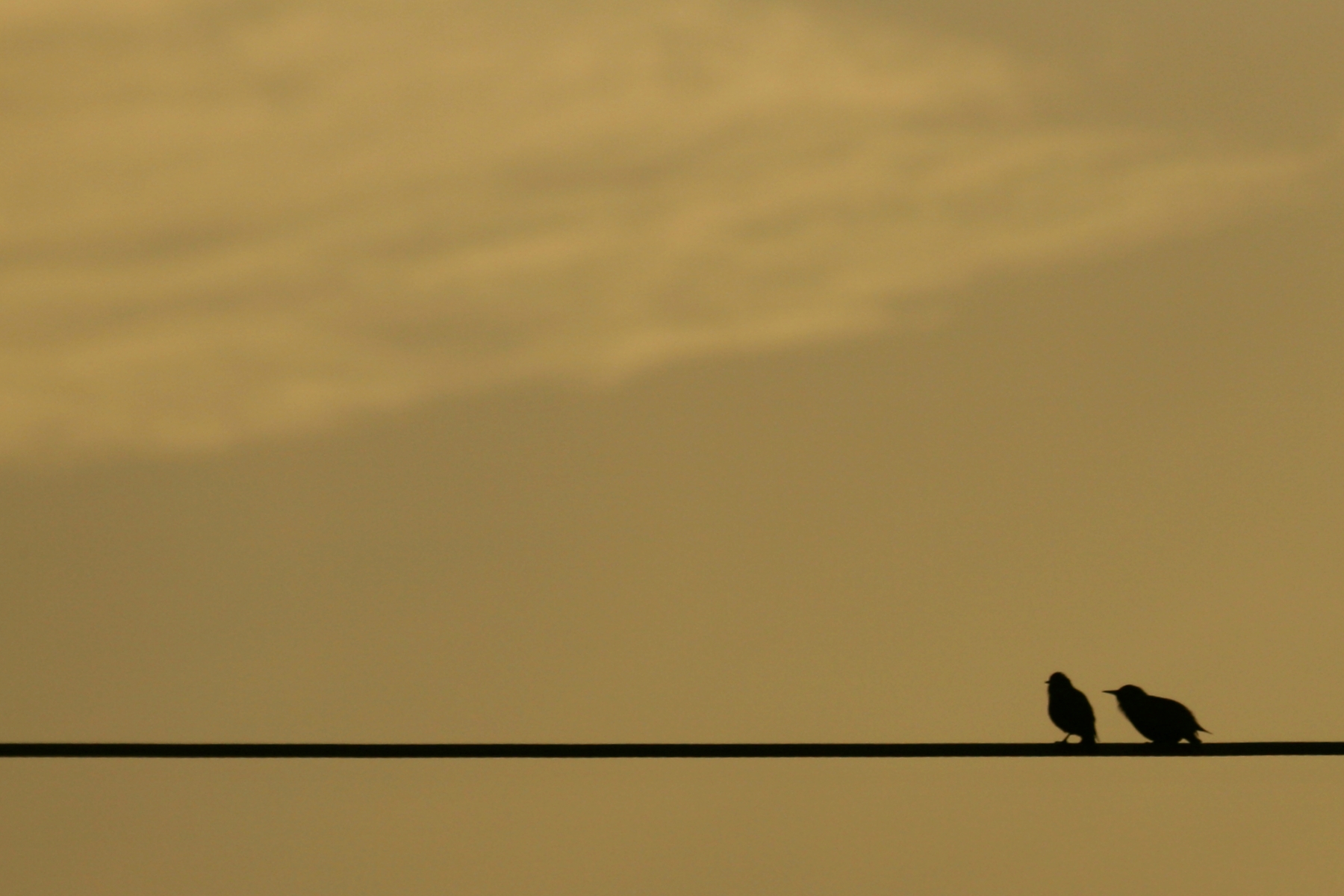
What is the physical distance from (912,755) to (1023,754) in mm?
469

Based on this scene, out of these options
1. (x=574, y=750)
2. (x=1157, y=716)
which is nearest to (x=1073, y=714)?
(x=1157, y=716)

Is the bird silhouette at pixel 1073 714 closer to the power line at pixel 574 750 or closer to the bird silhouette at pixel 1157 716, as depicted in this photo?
the bird silhouette at pixel 1157 716

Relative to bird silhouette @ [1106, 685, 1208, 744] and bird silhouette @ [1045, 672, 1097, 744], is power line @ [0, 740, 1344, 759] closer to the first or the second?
bird silhouette @ [1106, 685, 1208, 744]

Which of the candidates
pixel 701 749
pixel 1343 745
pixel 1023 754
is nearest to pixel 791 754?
pixel 701 749

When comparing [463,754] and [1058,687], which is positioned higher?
[1058,687]

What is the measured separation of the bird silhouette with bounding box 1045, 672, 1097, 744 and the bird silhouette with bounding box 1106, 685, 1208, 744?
78cm

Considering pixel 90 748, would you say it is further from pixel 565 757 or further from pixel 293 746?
pixel 565 757

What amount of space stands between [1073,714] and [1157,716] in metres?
1.44

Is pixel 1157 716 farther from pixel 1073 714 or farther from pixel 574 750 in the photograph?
pixel 574 750

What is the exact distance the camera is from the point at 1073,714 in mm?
16000

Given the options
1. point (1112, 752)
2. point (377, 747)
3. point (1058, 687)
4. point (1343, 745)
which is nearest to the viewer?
point (377, 747)

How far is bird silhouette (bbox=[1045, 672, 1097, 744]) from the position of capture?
16.0 m

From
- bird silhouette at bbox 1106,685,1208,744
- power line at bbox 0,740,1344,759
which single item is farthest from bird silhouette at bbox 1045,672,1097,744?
power line at bbox 0,740,1344,759

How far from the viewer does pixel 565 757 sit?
8859 mm
